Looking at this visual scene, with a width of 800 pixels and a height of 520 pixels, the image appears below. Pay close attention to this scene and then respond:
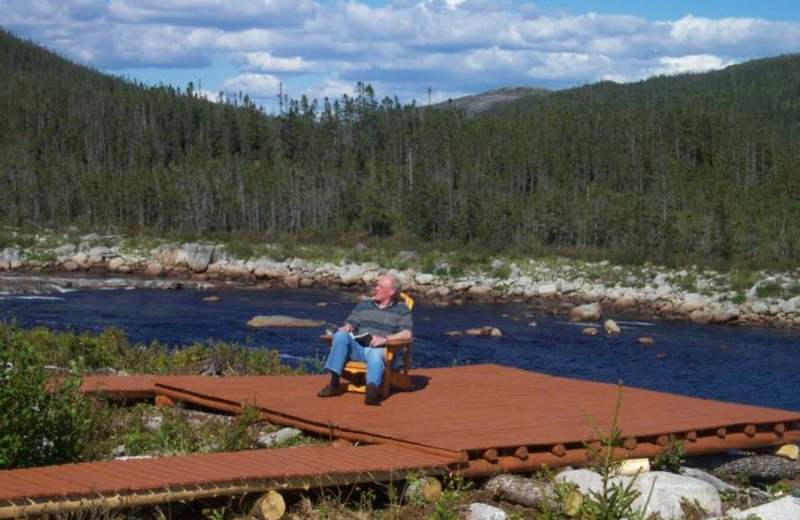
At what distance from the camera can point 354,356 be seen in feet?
31.4

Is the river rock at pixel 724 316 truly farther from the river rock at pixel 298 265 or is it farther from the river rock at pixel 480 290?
the river rock at pixel 298 265

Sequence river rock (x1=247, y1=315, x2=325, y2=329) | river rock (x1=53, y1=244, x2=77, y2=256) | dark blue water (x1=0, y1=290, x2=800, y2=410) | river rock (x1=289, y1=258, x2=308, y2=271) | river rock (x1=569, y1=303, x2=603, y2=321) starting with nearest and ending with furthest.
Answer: dark blue water (x1=0, y1=290, x2=800, y2=410)
river rock (x1=247, y1=315, x2=325, y2=329)
river rock (x1=569, y1=303, x2=603, y2=321)
river rock (x1=289, y1=258, x2=308, y2=271)
river rock (x1=53, y1=244, x2=77, y2=256)

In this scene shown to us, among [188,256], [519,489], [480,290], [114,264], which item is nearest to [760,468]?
[519,489]

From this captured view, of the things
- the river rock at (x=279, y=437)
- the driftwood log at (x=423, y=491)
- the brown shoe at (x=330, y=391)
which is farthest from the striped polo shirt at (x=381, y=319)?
Result: the driftwood log at (x=423, y=491)

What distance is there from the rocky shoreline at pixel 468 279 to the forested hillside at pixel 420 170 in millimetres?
5230

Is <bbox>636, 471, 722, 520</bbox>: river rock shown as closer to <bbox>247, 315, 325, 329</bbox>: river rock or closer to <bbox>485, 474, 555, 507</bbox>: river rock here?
<bbox>485, 474, 555, 507</bbox>: river rock

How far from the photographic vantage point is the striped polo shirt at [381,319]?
32.0 feet

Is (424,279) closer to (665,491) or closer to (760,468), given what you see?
(760,468)

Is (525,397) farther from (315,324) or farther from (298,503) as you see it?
(315,324)

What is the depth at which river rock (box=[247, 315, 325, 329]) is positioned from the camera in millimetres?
28328

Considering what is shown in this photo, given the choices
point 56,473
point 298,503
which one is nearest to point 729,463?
point 298,503

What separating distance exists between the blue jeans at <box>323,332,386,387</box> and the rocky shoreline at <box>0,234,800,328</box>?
23.7 metres

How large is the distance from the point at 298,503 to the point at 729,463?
411 cm

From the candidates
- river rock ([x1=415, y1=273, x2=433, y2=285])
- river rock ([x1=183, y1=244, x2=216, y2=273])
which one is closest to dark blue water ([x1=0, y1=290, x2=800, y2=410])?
river rock ([x1=415, y1=273, x2=433, y2=285])
